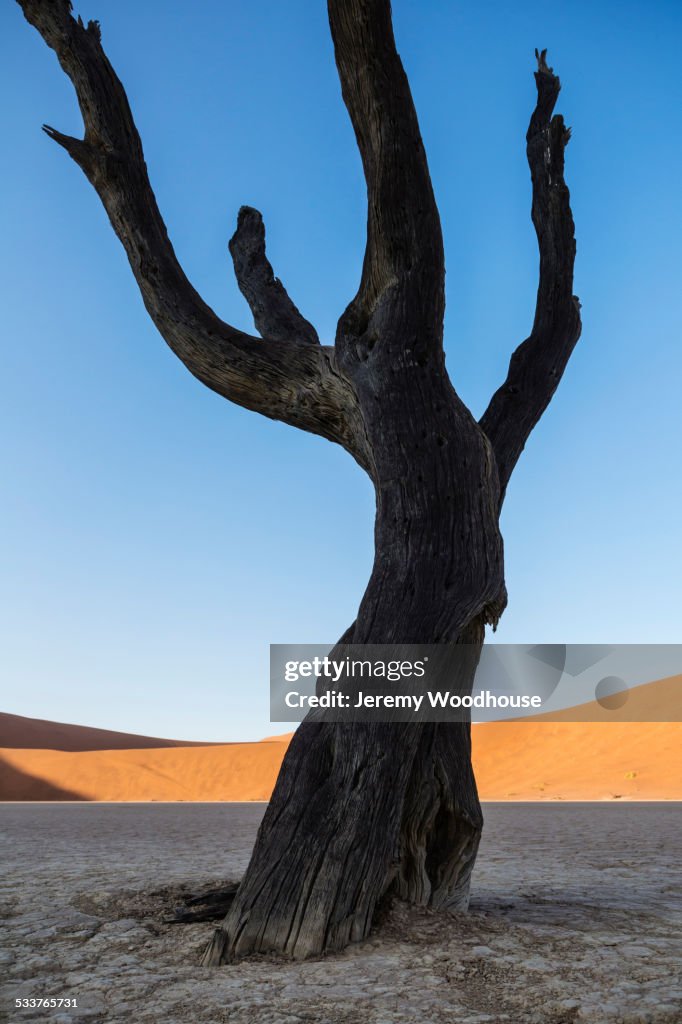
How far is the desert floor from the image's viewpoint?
271 centimetres

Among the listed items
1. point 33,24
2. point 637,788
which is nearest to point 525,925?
point 33,24

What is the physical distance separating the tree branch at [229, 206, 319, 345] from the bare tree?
91 cm

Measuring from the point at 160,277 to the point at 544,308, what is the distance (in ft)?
8.74

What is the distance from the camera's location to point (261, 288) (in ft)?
19.1

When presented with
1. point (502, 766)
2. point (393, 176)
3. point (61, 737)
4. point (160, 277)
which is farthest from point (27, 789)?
point (393, 176)

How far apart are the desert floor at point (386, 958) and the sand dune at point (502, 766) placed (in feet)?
60.0

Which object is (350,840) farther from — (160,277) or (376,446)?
(160,277)

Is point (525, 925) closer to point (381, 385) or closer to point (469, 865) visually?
point (469, 865)

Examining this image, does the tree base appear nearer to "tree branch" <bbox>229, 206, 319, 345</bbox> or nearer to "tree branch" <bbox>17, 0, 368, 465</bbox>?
"tree branch" <bbox>17, 0, 368, 465</bbox>

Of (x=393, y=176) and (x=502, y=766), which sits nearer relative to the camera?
(x=393, y=176)

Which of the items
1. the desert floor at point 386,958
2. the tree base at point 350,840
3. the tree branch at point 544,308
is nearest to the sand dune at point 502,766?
the desert floor at point 386,958

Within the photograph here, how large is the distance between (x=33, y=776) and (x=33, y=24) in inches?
1212

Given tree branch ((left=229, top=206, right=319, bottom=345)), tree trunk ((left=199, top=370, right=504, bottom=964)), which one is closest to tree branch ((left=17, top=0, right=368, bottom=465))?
tree trunk ((left=199, top=370, right=504, bottom=964))

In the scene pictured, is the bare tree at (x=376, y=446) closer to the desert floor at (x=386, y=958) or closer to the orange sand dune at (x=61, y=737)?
the desert floor at (x=386, y=958)
